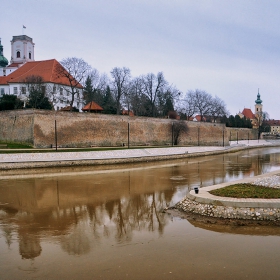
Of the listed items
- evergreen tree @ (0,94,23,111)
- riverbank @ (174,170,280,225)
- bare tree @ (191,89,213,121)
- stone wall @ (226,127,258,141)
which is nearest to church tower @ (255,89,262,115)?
stone wall @ (226,127,258,141)

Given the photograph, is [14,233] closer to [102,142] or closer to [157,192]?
[157,192]

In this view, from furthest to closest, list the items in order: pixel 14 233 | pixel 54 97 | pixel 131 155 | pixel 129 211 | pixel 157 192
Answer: pixel 54 97
pixel 131 155
pixel 157 192
pixel 129 211
pixel 14 233

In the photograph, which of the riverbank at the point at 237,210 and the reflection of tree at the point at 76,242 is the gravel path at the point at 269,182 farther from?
the reflection of tree at the point at 76,242

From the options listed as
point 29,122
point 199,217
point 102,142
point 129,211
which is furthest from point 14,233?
point 102,142

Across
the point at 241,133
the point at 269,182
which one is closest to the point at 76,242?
the point at 269,182

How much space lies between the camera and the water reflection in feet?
23.9

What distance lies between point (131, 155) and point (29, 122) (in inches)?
351

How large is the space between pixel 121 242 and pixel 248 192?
4431 millimetres

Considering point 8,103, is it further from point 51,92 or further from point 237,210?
point 237,210

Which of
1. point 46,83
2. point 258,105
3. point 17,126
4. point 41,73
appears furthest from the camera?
point 258,105

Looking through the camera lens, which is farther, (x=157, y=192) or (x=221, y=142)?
(x=221, y=142)

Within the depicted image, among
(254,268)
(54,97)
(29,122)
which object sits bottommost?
(254,268)

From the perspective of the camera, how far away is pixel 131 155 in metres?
25.6

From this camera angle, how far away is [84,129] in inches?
1177
